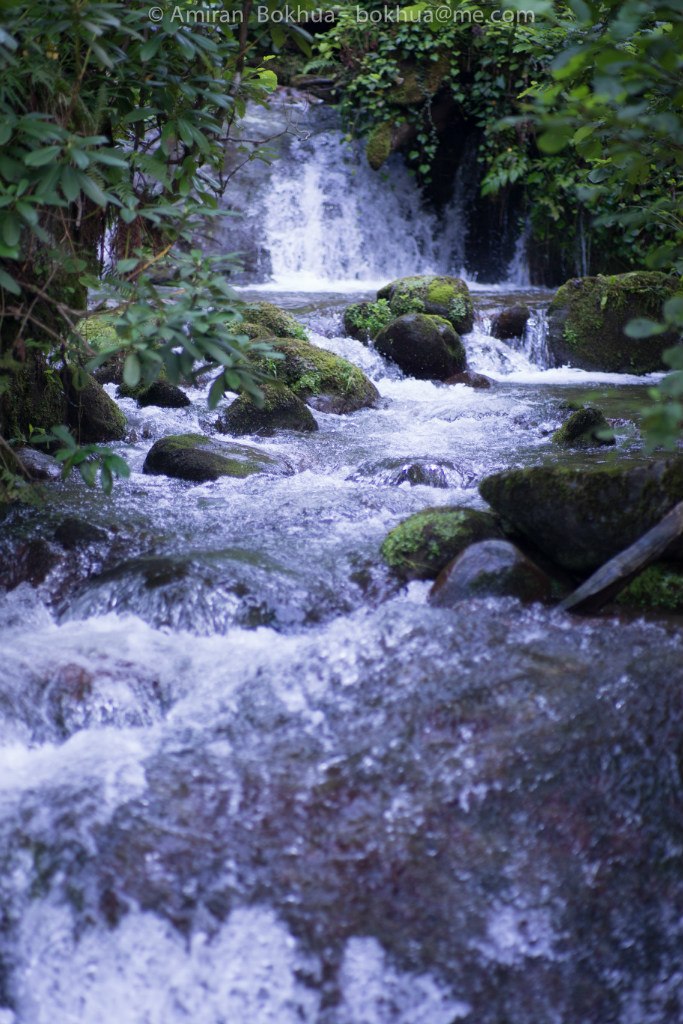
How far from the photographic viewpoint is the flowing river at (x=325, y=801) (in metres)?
2.36

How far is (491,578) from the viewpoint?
3.84 metres

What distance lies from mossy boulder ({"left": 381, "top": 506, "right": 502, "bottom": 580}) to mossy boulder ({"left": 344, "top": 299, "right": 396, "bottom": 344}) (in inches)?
206

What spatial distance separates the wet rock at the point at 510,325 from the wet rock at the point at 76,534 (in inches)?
248

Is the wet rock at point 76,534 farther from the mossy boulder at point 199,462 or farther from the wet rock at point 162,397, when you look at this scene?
the wet rock at point 162,397

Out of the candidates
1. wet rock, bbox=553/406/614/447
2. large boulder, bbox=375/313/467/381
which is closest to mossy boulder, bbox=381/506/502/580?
wet rock, bbox=553/406/614/447

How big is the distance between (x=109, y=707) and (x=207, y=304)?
1.42 m

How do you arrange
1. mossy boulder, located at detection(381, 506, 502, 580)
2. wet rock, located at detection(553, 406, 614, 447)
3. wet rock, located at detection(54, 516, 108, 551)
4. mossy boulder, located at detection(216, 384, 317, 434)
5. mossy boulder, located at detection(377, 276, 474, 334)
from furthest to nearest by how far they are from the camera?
1. mossy boulder, located at detection(377, 276, 474, 334)
2. mossy boulder, located at detection(216, 384, 317, 434)
3. wet rock, located at detection(553, 406, 614, 447)
4. wet rock, located at detection(54, 516, 108, 551)
5. mossy boulder, located at detection(381, 506, 502, 580)

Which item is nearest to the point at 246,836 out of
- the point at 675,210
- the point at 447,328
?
the point at 675,210

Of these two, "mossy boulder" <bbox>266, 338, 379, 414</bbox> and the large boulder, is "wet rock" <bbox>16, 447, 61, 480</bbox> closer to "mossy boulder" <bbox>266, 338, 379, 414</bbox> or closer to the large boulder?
"mossy boulder" <bbox>266, 338, 379, 414</bbox>

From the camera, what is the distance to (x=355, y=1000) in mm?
2328

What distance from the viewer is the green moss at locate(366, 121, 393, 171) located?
13352mm

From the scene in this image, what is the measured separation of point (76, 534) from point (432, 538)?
171cm

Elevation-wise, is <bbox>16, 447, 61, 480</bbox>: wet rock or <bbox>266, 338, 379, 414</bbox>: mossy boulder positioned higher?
<bbox>266, 338, 379, 414</bbox>: mossy boulder

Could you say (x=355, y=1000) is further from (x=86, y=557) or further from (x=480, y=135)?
(x=480, y=135)
